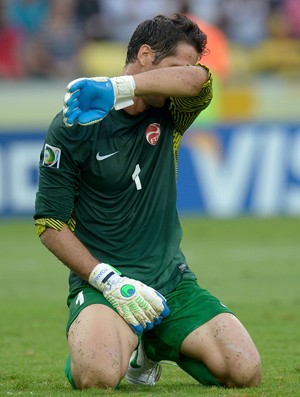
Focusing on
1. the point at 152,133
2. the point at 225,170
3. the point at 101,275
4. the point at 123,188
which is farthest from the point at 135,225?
the point at 225,170

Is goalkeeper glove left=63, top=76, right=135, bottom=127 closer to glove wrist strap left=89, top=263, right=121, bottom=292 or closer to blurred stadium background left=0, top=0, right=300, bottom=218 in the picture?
glove wrist strap left=89, top=263, right=121, bottom=292

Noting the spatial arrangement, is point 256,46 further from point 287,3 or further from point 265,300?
point 265,300

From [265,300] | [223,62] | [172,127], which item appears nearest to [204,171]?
[223,62]

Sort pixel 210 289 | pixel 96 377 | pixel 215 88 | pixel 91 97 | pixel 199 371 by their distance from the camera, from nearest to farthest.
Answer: pixel 91 97 < pixel 96 377 < pixel 199 371 < pixel 210 289 < pixel 215 88

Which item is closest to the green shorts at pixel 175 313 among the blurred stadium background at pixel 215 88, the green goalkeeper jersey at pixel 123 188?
the green goalkeeper jersey at pixel 123 188

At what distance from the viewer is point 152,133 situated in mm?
6664

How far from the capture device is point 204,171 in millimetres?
17859

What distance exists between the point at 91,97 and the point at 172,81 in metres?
0.54

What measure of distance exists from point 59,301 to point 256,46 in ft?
37.5

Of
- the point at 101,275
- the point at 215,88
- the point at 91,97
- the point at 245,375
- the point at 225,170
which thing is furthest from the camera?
the point at 215,88

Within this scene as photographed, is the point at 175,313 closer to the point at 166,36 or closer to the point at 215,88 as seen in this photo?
the point at 166,36

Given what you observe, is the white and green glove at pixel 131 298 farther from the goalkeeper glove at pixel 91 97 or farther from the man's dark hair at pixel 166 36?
the man's dark hair at pixel 166 36

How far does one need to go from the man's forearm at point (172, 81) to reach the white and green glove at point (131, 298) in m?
1.07

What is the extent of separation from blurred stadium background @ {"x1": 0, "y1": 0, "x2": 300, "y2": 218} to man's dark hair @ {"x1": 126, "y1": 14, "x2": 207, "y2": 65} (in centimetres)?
1044
